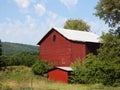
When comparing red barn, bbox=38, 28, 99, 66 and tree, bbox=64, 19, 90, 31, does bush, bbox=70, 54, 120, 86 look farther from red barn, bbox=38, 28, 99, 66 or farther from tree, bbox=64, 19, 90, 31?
tree, bbox=64, 19, 90, 31

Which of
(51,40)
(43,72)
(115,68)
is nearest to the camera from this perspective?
(115,68)

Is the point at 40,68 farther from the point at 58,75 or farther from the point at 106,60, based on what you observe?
the point at 106,60

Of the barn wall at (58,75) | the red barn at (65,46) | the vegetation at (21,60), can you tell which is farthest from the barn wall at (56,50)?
the vegetation at (21,60)

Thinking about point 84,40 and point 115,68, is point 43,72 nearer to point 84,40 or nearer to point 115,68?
point 84,40

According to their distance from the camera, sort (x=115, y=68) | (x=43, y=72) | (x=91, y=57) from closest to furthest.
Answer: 1. (x=115, y=68)
2. (x=91, y=57)
3. (x=43, y=72)

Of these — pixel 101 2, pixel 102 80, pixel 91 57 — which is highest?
pixel 101 2

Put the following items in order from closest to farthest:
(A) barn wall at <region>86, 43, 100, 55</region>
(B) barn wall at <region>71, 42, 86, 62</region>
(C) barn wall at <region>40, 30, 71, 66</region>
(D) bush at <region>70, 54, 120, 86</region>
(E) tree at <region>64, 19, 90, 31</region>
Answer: (D) bush at <region>70, 54, 120, 86</region> < (B) barn wall at <region>71, 42, 86, 62</region> < (A) barn wall at <region>86, 43, 100, 55</region> < (C) barn wall at <region>40, 30, 71, 66</region> < (E) tree at <region>64, 19, 90, 31</region>

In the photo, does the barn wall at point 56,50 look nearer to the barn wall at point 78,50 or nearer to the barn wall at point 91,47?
the barn wall at point 78,50

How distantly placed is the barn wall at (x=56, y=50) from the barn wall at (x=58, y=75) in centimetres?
472

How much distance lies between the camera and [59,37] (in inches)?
2430

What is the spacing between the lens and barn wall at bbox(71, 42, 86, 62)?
196 feet

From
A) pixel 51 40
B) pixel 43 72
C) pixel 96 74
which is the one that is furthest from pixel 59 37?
pixel 96 74

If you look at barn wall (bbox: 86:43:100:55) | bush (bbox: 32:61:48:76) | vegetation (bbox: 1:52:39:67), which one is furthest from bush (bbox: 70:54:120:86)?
vegetation (bbox: 1:52:39:67)

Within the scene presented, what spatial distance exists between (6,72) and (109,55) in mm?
20140
